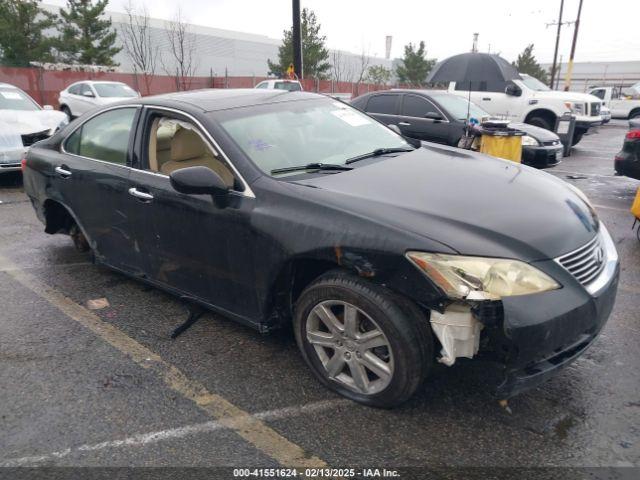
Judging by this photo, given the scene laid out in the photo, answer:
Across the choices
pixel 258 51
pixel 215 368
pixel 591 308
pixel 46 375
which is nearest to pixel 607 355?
pixel 591 308

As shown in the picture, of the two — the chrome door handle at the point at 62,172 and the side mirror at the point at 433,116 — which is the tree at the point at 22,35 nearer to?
the side mirror at the point at 433,116

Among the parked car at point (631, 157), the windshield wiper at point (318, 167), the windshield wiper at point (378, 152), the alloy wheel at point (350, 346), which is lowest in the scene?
the alloy wheel at point (350, 346)

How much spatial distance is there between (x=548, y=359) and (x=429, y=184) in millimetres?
1096

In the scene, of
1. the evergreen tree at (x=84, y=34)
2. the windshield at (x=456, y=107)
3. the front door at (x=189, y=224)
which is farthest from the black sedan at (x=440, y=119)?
the evergreen tree at (x=84, y=34)

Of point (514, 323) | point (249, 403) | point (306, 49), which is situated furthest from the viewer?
point (306, 49)

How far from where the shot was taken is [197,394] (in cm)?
277

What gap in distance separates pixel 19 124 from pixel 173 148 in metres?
6.31

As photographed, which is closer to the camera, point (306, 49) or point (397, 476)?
point (397, 476)

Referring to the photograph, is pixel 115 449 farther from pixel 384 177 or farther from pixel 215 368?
pixel 384 177

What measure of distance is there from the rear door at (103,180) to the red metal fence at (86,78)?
20.6 m

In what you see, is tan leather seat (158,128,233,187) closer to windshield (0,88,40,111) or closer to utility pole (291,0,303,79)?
windshield (0,88,40,111)

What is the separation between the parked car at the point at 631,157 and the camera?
6137 millimetres

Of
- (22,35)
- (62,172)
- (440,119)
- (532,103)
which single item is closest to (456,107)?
(440,119)

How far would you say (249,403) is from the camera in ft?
8.81
